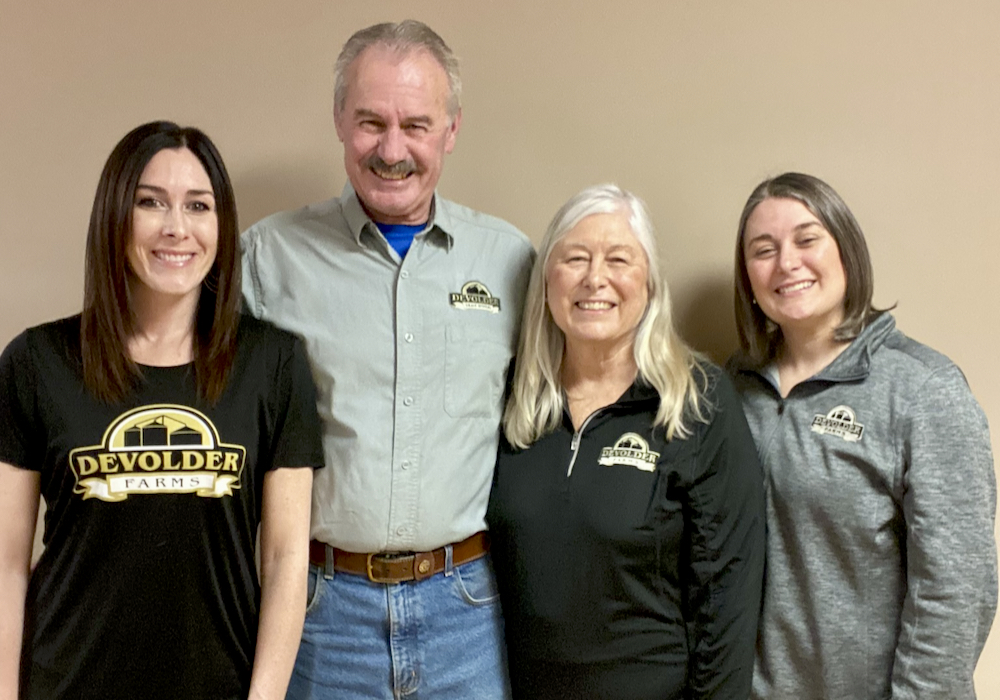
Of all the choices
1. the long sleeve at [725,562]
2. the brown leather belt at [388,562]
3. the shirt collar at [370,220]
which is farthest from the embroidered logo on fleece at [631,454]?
the shirt collar at [370,220]

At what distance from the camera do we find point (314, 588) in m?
1.68

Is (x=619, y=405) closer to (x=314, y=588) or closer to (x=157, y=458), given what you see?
(x=314, y=588)

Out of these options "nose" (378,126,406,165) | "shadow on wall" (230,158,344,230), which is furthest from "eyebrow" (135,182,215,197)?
"shadow on wall" (230,158,344,230)

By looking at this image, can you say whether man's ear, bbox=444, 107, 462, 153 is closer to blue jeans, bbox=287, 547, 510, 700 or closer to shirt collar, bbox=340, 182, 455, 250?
shirt collar, bbox=340, 182, 455, 250

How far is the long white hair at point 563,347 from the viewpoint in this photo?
1.68 metres

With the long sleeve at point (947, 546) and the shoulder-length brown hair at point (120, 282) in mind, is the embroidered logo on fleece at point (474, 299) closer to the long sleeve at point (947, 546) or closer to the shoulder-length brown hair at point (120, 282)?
the shoulder-length brown hair at point (120, 282)

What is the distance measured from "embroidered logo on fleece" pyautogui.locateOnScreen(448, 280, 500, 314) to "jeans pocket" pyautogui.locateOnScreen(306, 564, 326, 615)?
0.70 meters

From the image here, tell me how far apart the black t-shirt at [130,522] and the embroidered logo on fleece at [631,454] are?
0.77 meters

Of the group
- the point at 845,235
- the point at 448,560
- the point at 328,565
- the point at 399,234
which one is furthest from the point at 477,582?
the point at 845,235

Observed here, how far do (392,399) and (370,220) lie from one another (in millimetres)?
437

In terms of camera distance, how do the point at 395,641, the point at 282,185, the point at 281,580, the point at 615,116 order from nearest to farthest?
1. the point at 281,580
2. the point at 395,641
3. the point at 615,116
4. the point at 282,185

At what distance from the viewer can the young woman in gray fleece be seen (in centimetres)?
150

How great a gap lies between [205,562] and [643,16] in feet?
5.89

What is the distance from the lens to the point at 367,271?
5.63 ft
